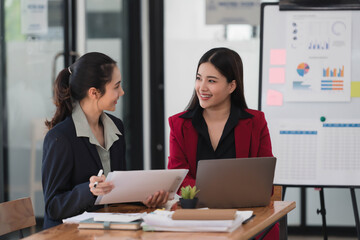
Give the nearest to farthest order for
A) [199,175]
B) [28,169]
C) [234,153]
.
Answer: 1. [199,175]
2. [234,153]
3. [28,169]

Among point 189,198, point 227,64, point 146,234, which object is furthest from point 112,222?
point 227,64

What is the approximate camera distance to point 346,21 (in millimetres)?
3660

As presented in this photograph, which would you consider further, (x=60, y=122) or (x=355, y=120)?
(x=355, y=120)

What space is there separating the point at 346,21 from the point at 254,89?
142 cm

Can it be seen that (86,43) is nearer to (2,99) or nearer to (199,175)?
(2,99)

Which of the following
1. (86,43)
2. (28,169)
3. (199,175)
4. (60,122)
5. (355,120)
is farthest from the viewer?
(86,43)

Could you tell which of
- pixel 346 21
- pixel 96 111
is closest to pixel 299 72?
pixel 346 21

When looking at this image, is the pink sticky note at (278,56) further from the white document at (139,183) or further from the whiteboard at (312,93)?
the white document at (139,183)

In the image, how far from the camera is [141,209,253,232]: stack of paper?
6.18ft

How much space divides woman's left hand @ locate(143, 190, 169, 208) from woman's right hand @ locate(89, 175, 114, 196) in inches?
9.0

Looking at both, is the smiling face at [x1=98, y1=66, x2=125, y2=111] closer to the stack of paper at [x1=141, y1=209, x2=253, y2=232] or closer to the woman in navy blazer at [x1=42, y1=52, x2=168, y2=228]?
the woman in navy blazer at [x1=42, y1=52, x2=168, y2=228]

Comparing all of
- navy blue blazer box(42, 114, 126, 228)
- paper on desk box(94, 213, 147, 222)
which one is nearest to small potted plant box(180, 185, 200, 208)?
paper on desk box(94, 213, 147, 222)

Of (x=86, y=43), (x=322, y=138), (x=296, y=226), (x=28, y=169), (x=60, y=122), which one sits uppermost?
(x=86, y=43)

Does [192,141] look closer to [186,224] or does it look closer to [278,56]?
[186,224]
